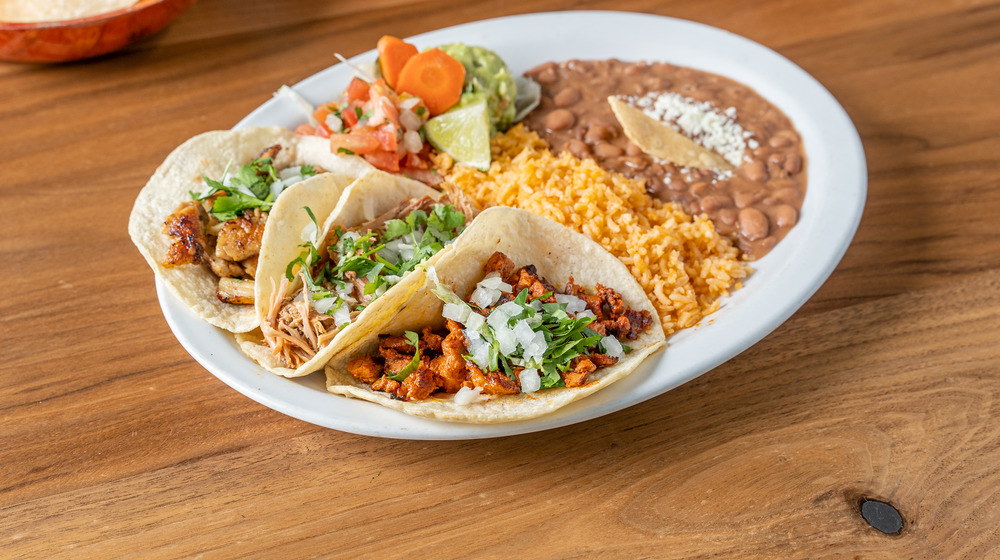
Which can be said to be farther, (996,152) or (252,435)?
(996,152)

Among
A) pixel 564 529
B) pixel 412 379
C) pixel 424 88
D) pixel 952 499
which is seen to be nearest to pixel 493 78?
pixel 424 88

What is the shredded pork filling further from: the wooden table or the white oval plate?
the wooden table

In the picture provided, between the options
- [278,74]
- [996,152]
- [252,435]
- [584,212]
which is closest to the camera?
[252,435]

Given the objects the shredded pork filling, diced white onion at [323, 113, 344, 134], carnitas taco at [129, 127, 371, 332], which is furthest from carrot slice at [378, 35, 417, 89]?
the shredded pork filling

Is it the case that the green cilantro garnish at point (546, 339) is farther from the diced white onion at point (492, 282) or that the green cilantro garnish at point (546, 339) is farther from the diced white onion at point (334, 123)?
the diced white onion at point (334, 123)

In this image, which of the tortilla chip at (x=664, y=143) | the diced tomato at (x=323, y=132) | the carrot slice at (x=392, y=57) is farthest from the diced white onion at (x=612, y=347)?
the carrot slice at (x=392, y=57)

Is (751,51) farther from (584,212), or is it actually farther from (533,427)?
(533,427)
